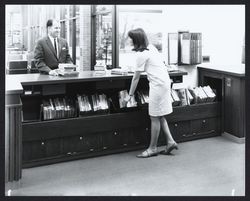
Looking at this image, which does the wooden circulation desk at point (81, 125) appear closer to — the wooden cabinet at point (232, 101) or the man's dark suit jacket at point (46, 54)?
the wooden cabinet at point (232, 101)

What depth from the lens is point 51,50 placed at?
568 cm

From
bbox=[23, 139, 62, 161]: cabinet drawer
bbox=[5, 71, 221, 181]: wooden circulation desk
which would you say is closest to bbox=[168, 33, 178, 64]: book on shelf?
bbox=[5, 71, 221, 181]: wooden circulation desk

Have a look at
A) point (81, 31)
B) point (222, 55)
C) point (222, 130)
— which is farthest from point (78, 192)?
point (81, 31)

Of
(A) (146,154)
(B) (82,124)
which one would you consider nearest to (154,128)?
(A) (146,154)

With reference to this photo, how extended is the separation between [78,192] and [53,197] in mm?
317

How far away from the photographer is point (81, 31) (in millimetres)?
7574

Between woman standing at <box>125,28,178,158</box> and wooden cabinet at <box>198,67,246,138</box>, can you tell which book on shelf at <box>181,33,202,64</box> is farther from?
woman standing at <box>125,28,178,158</box>

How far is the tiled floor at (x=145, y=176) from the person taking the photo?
3.70m

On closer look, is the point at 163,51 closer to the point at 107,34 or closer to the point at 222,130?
the point at 107,34

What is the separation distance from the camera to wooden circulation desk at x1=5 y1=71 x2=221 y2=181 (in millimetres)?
4363

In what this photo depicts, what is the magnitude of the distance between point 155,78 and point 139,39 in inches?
20.7

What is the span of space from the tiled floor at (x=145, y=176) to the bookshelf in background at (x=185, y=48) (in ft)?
5.90

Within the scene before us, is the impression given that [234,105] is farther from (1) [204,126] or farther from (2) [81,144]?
(2) [81,144]

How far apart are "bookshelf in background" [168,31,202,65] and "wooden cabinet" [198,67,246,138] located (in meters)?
0.40
